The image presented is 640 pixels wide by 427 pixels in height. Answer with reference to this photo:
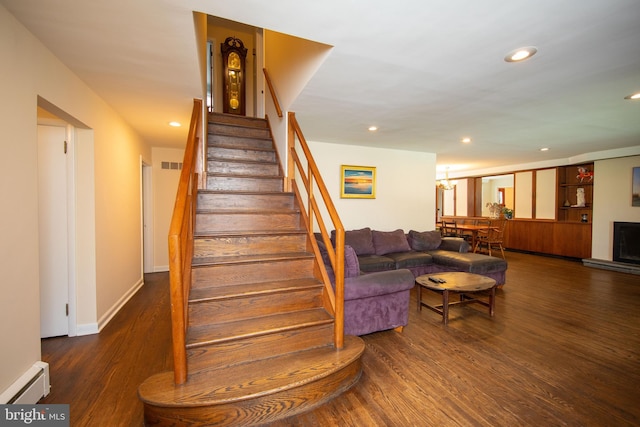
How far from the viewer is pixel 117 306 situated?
3408mm

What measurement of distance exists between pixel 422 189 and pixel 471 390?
457cm

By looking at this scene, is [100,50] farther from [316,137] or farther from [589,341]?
[589,341]

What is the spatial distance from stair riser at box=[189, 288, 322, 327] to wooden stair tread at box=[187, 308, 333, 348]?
1.7 inches

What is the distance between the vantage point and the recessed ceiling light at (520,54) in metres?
1.99

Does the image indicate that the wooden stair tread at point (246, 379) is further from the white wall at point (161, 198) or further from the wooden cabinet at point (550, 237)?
the wooden cabinet at point (550, 237)

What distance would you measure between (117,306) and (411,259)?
4.25m

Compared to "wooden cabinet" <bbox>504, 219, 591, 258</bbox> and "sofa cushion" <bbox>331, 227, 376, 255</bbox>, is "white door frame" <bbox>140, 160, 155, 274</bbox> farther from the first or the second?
"wooden cabinet" <bbox>504, 219, 591, 258</bbox>

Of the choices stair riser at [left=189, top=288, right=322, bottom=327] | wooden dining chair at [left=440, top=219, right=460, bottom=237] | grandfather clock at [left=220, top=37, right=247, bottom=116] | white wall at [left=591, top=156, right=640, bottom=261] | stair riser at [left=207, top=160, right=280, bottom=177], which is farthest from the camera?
wooden dining chair at [left=440, top=219, right=460, bottom=237]

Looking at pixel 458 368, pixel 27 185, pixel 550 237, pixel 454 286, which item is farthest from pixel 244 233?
pixel 550 237

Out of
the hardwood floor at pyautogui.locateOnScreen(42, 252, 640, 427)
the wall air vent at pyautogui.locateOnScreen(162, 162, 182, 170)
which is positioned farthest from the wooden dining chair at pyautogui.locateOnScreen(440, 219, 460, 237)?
the wall air vent at pyautogui.locateOnScreen(162, 162, 182, 170)

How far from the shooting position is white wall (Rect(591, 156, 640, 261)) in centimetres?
571

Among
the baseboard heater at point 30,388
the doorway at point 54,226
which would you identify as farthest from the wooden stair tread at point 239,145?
the baseboard heater at point 30,388

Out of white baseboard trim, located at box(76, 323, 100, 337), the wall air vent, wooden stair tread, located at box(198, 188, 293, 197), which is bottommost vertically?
white baseboard trim, located at box(76, 323, 100, 337)

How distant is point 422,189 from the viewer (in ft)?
19.9
